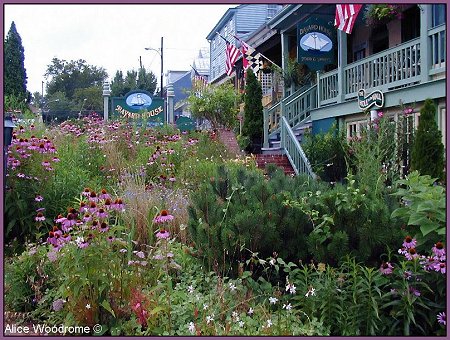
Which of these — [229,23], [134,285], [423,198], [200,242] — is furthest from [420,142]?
[229,23]

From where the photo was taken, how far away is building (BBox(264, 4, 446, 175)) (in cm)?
1038

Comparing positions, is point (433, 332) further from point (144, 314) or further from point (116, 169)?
point (116, 169)

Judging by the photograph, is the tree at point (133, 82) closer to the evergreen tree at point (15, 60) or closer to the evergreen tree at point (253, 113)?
the evergreen tree at point (15, 60)

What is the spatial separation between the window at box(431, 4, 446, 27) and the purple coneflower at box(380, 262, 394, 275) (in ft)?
26.4

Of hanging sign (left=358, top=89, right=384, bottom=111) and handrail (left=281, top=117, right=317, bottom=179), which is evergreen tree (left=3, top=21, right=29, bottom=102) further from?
hanging sign (left=358, top=89, right=384, bottom=111)

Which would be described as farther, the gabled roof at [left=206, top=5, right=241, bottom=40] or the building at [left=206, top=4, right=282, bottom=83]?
the gabled roof at [left=206, top=5, right=241, bottom=40]

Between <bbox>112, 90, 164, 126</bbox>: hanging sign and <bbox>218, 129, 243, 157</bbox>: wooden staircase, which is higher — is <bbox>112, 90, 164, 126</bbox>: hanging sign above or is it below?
above

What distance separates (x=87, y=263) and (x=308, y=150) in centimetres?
955

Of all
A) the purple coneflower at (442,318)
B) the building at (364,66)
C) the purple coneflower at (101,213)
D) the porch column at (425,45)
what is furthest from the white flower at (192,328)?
the porch column at (425,45)

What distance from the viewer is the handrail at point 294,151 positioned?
41.7 feet

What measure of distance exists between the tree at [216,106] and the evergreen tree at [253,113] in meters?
2.35

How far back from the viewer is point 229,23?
1371 inches

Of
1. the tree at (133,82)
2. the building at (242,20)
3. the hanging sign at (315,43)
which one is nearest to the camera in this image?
the hanging sign at (315,43)

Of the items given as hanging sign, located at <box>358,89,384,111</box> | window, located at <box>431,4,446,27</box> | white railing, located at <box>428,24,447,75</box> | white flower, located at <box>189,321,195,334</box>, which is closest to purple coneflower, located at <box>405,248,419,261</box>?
white flower, located at <box>189,321,195,334</box>
